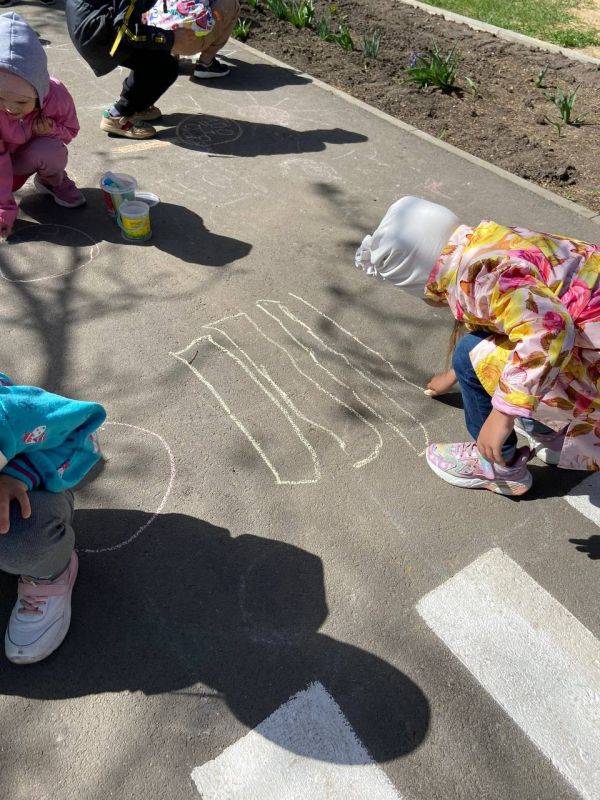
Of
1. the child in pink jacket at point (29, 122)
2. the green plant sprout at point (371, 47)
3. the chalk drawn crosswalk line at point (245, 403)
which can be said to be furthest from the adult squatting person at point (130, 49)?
the chalk drawn crosswalk line at point (245, 403)

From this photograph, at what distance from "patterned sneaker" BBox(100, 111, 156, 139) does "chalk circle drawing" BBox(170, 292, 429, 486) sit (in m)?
2.30

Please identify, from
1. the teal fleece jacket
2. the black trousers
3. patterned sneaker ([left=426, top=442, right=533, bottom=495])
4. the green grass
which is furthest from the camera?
the green grass

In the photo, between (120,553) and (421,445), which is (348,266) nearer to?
(421,445)

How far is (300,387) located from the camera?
9.86 feet

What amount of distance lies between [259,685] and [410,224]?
160 centimetres

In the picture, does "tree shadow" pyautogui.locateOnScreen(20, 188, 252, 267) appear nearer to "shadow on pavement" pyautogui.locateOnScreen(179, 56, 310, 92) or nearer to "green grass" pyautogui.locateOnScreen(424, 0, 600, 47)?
"shadow on pavement" pyautogui.locateOnScreen(179, 56, 310, 92)

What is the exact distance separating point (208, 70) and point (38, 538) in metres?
5.30

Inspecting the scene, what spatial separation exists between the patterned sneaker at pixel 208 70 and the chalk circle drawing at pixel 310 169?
176 cm

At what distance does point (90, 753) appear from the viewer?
5.98 feet

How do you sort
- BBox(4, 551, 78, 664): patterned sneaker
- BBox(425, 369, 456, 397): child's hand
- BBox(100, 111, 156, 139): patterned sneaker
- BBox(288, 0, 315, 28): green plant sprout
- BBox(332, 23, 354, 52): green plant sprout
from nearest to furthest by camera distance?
1. BBox(4, 551, 78, 664): patterned sneaker
2. BBox(425, 369, 456, 397): child's hand
3. BBox(100, 111, 156, 139): patterned sneaker
4. BBox(332, 23, 354, 52): green plant sprout
5. BBox(288, 0, 315, 28): green plant sprout

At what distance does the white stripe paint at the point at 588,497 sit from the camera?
2.57 meters

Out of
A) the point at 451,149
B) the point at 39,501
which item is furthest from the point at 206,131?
the point at 39,501

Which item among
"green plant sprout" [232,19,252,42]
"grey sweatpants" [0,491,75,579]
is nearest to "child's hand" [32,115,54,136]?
"grey sweatpants" [0,491,75,579]

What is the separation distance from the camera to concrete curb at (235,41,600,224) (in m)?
4.51
